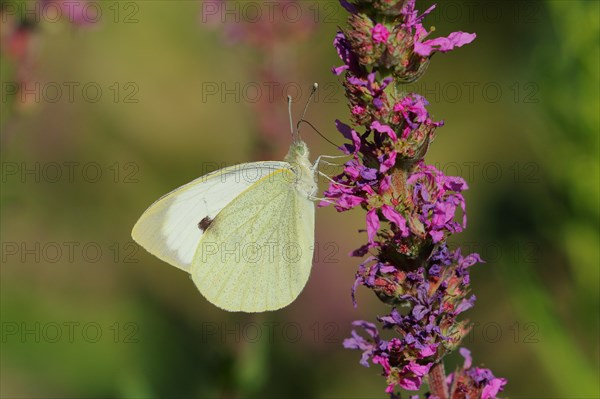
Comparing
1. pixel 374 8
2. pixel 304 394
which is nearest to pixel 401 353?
pixel 374 8

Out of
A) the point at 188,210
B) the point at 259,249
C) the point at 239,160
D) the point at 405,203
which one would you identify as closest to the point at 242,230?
the point at 259,249

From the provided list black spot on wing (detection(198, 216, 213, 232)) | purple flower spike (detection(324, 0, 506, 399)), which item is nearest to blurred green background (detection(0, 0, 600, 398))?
black spot on wing (detection(198, 216, 213, 232))

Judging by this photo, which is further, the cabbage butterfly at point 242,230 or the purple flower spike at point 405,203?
the cabbage butterfly at point 242,230

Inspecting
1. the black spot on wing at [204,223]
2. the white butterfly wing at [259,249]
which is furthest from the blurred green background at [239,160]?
the black spot on wing at [204,223]

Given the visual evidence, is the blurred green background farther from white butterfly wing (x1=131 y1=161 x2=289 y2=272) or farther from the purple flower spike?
the purple flower spike

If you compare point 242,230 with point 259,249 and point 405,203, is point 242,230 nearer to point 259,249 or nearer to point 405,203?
point 259,249

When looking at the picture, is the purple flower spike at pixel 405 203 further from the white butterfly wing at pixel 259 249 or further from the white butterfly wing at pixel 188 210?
the white butterfly wing at pixel 188 210
